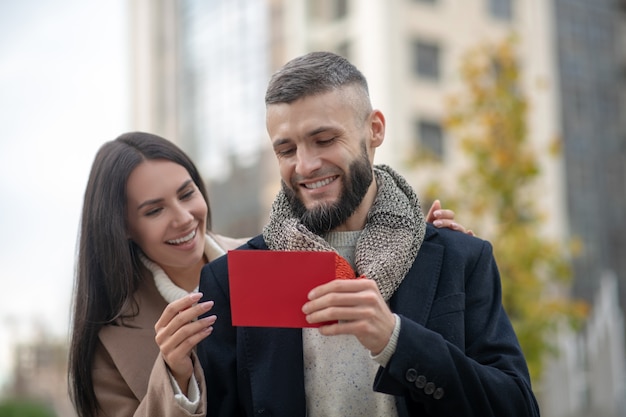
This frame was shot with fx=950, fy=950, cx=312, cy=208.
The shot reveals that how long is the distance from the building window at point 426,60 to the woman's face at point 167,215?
21518mm

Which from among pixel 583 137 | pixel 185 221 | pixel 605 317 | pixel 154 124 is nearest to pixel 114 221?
pixel 185 221

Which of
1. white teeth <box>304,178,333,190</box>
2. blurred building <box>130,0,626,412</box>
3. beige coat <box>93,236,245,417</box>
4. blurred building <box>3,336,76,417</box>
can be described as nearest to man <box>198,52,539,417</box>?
white teeth <box>304,178,333,190</box>

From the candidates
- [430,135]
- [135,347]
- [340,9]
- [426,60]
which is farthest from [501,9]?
[135,347]

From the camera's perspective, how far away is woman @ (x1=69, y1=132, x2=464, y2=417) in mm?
3863

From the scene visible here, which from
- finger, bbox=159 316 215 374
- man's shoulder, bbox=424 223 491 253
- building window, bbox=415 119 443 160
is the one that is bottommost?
finger, bbox=159 316 215 374

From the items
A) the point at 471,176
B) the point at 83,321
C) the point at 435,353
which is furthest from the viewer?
the point at 471,176

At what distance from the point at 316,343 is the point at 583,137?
30.1 meters

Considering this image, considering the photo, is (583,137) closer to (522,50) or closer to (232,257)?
(522,50)

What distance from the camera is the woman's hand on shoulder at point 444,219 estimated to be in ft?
11.6

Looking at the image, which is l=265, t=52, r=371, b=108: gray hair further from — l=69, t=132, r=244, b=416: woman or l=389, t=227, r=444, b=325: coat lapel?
l=69, t=132, r=244, b=416: woman

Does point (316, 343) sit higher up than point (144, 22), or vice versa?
point (144, 22)

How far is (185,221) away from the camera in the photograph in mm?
4062

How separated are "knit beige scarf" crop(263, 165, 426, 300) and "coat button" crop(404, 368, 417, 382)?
34cm

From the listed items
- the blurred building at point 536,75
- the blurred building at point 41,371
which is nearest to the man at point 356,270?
the blurred building at point 536,75
